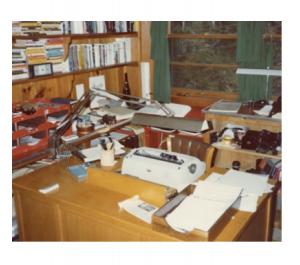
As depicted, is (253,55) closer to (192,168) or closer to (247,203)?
(192,168)

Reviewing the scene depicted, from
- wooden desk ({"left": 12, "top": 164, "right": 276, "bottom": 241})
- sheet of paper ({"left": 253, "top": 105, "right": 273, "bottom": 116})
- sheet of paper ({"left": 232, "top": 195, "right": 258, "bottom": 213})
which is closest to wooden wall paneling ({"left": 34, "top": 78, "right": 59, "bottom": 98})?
wooden desk ({"left": 12, "top": 164, "right": 276, "bottom": 241})

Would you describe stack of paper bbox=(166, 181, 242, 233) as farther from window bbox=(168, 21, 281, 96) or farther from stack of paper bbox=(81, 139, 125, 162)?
window bbox=(168, 21, 281, 96)

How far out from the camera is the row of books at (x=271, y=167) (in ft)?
11.3

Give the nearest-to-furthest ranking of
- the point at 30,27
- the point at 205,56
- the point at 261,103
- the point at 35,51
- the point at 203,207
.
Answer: the point at 203,207, the point at 30,27, the point at 35,51, the point at 261,103, the point at 205,56

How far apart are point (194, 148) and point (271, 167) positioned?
39.8 inches

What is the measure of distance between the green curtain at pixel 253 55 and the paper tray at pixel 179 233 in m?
2.13

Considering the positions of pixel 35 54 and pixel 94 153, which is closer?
pixel 94 153

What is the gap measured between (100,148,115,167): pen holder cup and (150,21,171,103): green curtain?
1.91 metres

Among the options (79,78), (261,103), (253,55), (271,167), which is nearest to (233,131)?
(261,103)

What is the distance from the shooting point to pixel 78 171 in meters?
2.52

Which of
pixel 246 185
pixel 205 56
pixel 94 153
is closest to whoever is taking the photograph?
pixel 246 185

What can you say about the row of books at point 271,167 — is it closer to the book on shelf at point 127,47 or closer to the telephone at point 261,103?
the telephone at point 261,103

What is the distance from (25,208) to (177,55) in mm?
2708
